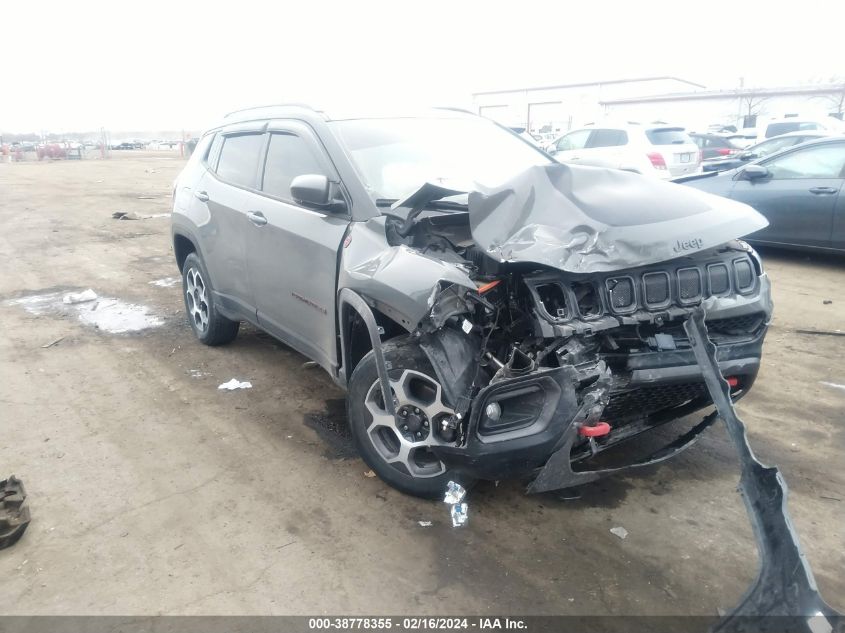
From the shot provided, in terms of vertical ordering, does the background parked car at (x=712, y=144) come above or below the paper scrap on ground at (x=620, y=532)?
above

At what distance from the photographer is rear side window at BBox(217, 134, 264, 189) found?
15.8 feet

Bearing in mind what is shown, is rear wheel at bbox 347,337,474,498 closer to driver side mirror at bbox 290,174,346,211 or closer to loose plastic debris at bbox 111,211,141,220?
driver side mirror at bbox 290,174,346,211

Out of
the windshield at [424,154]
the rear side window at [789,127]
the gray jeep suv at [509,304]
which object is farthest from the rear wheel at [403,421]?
the rear side window at [789,127]

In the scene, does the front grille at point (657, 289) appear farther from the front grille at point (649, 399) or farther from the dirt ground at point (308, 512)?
the dirt ground at point (308, 512)

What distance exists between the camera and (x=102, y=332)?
20.7 feet

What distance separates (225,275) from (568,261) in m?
3.07

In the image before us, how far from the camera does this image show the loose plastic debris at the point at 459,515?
3.25 m

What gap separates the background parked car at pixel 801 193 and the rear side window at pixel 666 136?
5.22m

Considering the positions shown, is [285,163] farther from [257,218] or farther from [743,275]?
[743,275]

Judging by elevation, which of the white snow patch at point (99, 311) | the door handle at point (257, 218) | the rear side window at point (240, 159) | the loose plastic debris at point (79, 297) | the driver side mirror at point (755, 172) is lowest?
the white snow patch at point (99, 311)

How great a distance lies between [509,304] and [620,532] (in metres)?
1.23

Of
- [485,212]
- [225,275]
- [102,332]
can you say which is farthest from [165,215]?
[485,212]

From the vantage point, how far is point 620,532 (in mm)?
3180

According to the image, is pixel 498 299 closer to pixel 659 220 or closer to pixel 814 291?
pixel 659 220
